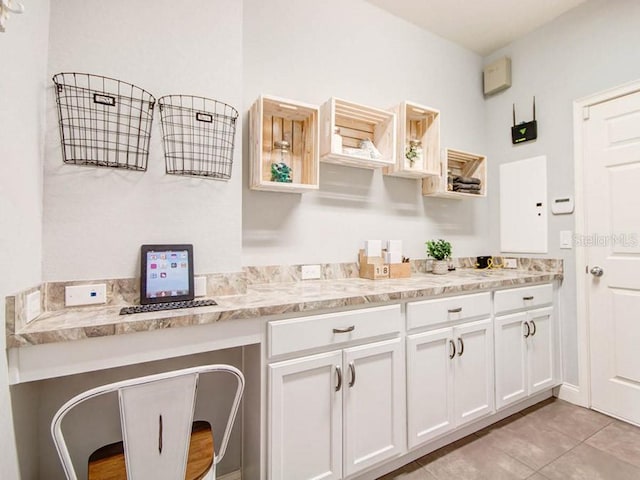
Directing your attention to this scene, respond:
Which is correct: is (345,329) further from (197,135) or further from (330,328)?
(197,135)

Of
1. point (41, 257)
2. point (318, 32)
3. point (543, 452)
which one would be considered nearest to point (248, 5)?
point (318, 32)

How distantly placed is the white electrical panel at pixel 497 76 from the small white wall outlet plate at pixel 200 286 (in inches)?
118

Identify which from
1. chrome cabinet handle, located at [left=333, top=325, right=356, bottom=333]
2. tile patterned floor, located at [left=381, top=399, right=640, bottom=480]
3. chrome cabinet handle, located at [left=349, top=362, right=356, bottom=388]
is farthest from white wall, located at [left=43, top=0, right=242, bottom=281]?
tile patterned floor, located at [left=381, top=399, right=640, bottom=480]

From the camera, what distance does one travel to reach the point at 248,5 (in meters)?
1.92

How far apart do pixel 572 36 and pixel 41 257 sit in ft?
11.9

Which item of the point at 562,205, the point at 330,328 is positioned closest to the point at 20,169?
the point at 330,328

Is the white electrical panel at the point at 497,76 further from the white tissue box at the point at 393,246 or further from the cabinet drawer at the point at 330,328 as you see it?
the cabinet drawer at the point at 330,328

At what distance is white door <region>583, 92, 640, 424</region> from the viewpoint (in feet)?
6.91

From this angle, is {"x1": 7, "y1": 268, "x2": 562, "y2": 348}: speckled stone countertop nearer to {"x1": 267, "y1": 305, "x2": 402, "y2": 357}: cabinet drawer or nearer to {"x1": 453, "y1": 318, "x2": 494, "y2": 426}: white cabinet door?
{"x1": 267, "y1": 305, "x2": 402, "y2": 357}: cabinet drawer

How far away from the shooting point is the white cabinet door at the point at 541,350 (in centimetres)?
223

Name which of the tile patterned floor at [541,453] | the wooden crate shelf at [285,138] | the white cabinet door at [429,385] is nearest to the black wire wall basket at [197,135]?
the wooden crate shelf at [285,138]

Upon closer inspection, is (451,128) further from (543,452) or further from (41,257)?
(41,257)

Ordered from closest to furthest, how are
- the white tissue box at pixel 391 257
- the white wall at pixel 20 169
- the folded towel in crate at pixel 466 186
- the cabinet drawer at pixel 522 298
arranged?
the white wall at pixel 20 169, the cabinet drawer at pixel 522 298, the white tissue box at pixel 391 257, the folded towel in crate at pixel 466 186

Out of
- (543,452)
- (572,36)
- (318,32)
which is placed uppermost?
(572,36)
